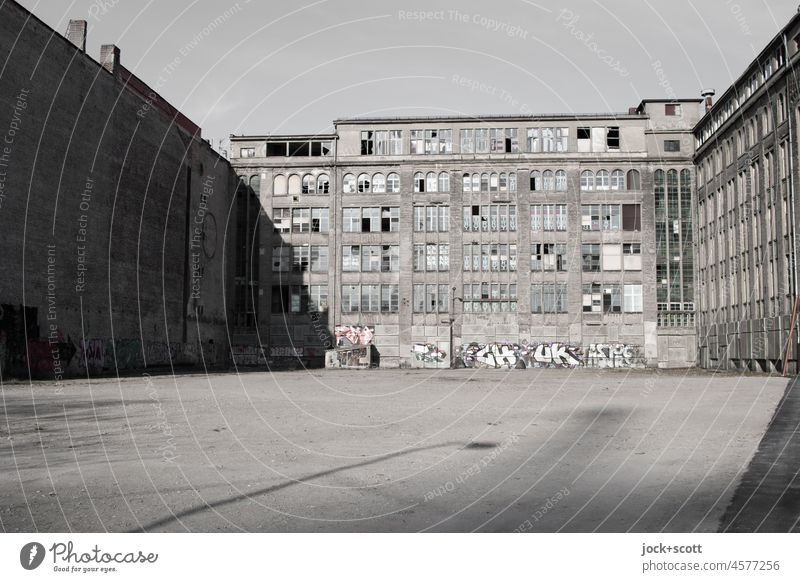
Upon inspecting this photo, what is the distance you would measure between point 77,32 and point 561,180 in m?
42.8

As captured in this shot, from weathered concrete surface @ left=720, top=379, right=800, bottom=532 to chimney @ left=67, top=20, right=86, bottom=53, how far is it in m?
49.5

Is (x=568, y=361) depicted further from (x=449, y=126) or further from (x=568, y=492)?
(x=568, y=492)

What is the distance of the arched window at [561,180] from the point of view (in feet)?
223

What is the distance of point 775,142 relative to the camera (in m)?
48.1

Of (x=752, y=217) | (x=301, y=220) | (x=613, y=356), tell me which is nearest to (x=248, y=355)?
(x=301, y=220)

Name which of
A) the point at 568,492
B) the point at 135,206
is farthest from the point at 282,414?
the point at 135,206

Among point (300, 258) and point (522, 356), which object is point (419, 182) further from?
point (522, 356)

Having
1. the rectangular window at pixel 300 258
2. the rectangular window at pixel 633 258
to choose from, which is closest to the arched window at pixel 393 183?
the rectangular window at pixel 300 258

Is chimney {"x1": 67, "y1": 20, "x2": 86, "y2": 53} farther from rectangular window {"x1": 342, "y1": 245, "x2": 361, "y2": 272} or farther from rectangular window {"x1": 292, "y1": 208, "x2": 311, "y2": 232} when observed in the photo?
rectangular window {"x1": 342, "y1": 245, "x2": 361, "y2": 272}

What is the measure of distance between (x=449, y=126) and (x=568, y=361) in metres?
25.2

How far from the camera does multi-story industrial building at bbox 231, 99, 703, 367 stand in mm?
66688

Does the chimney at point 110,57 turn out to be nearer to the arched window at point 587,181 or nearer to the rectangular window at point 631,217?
the arched window at point 587,181

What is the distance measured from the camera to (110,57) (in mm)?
50688

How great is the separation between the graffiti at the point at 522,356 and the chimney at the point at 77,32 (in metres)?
40.3
